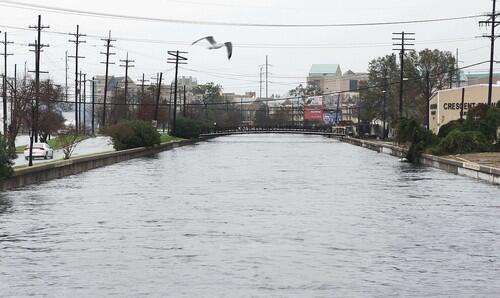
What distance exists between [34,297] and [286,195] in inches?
759

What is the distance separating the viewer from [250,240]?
18.9 meters

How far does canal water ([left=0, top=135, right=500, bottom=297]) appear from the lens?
13734mm

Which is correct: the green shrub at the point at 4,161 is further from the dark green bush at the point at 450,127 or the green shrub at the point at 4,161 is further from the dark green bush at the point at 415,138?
the dark green bush at the point at 450,127

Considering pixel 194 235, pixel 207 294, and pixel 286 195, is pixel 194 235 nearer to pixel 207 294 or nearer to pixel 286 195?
pixel 207 294

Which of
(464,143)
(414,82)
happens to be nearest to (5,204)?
(464,143)

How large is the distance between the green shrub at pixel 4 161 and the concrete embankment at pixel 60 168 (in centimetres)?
33

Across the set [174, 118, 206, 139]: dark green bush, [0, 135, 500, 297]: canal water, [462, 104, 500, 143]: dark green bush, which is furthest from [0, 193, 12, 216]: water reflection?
[174, 118, 206, 139]: dark green bush

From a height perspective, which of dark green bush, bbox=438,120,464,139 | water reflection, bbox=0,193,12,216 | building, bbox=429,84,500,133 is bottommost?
water reflection, bbox=0,193,12,216

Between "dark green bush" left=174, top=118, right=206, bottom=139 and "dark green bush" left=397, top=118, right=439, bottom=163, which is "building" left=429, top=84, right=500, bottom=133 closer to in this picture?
"dark green bush" left=174, top=118, right=206, bottom=139

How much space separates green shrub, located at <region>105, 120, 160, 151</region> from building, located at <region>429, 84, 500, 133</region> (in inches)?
1481

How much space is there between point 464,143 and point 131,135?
27.1 metres

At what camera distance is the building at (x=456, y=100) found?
96438 millimetres

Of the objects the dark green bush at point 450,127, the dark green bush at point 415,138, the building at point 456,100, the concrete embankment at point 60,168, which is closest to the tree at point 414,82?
the building at point 456,100

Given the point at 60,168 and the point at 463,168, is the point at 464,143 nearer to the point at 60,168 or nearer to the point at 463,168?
the point at 463,168
